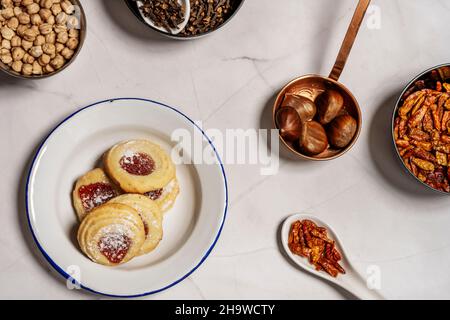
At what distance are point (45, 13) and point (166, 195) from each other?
0.47 metres

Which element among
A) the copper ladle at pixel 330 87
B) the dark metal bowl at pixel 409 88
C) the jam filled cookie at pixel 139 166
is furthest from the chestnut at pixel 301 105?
the jam filled cookie at pixel 139 166

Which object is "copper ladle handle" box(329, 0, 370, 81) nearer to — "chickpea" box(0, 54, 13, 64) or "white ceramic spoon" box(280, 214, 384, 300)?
"white ceramic spoon" box(280, 214, 384, 300)

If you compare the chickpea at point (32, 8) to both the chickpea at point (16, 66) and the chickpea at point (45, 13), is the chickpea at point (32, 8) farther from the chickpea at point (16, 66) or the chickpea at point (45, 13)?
the chickpea at point (16, 66)

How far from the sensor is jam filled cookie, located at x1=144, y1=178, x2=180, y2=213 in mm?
1115

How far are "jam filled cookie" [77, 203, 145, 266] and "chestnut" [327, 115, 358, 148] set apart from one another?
0.46 meters

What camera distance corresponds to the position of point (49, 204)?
1089mm

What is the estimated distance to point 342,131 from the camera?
1.12 meters

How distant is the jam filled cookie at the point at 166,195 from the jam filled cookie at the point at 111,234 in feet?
0.26

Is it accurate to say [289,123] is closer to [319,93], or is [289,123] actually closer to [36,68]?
[319,93]

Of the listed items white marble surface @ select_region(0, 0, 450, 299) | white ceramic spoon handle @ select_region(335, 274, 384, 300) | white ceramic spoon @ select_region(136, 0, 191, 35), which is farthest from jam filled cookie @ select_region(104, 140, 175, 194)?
white ceramic spoon handle @ select_region(335, 274, 384, 300)

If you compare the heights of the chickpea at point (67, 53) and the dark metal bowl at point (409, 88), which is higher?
the chickpea at point (67, 53)

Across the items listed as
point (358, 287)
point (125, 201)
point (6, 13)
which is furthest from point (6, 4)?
point (358, 287)

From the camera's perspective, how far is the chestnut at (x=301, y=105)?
1.14 m
